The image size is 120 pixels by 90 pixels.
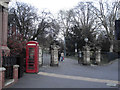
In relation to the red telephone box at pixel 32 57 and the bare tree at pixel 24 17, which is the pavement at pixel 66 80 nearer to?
the red telephone box at pixel 32 57

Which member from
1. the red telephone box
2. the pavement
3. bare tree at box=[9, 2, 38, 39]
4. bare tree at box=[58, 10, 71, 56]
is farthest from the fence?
bare tree at box=[58, 10, 71, 56]

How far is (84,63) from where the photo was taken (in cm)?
1838

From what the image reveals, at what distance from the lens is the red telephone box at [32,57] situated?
10250 mm

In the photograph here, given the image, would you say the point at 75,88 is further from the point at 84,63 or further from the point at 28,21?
the point at 28,21

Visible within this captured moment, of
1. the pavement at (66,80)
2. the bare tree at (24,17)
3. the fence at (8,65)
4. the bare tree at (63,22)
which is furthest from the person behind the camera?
the bare tree at (63,22)

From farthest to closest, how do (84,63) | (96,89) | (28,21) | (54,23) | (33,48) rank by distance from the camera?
(54,23) < (28,21) < (84,63) < (33,48) < (96,89)

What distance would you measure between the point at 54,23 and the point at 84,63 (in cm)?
1188

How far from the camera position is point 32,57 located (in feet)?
34.1

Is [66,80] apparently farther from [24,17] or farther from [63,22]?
[63,22]

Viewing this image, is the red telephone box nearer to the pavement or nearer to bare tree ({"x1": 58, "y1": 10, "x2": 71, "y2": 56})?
the pavement

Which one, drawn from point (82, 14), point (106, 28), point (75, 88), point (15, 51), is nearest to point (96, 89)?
point (75, 88)

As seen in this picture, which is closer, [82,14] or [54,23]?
[54,23]

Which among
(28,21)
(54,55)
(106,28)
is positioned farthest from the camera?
(106,28)

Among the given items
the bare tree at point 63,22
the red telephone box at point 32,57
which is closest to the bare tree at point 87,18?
the bare tree at point 63,22
